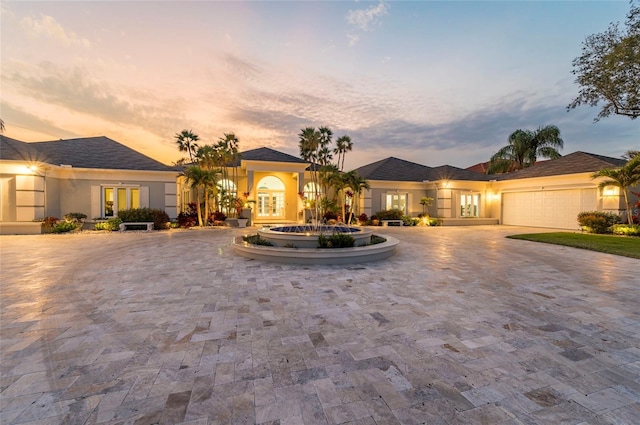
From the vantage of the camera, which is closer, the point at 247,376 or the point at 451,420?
the point at 451,420

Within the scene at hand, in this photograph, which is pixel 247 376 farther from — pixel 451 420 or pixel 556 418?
pixel 556 418

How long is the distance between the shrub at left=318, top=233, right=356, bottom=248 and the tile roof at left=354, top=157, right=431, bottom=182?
1426 centimetres

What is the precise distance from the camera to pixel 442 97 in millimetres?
19344

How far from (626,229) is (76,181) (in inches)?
1230

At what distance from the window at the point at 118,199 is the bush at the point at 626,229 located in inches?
1108

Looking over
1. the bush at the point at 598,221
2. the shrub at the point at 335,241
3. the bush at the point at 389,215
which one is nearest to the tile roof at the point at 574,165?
the bush at the point at 598,221

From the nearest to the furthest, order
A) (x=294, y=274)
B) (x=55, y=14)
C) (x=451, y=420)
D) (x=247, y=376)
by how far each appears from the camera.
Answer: (x=451, y=420) < (x=247, y=376) < (x=294, y=274) < (x=55, y=14)

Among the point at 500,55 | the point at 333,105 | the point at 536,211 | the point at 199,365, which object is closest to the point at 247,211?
the point at 333,105

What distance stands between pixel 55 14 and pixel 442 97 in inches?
840

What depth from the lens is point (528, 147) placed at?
29.3 m

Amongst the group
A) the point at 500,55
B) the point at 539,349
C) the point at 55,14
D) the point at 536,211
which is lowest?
the point at 539,349

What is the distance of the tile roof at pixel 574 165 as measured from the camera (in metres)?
16.5

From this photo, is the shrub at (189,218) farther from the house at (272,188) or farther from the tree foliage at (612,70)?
the tree foliage at (612,70)

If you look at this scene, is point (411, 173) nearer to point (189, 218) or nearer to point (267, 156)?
point (267, 156)
